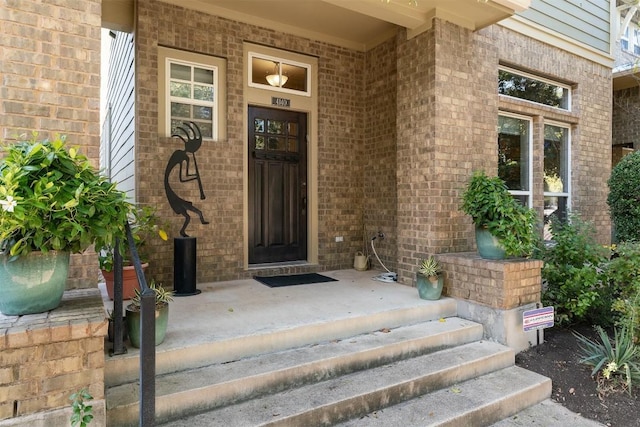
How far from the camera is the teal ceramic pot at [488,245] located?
12.6 ft

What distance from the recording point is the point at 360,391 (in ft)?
8.63

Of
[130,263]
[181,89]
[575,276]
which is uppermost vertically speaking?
[181,89]

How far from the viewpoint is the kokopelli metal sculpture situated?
14.9 feet

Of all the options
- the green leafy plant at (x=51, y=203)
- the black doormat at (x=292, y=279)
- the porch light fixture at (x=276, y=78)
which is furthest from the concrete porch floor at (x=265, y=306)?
the porch light fixture at (x=276, y=78)

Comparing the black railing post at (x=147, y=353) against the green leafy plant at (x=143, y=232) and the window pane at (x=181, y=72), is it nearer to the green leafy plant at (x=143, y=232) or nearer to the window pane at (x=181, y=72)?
the green leafy plant at (x=143, y=232)

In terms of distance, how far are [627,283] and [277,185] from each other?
412cm

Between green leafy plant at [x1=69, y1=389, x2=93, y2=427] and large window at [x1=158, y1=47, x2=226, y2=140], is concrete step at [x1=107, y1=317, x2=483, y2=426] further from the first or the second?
large window at [x1=158, y1=47, x2=226, y2=140]

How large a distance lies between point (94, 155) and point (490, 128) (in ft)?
15.0

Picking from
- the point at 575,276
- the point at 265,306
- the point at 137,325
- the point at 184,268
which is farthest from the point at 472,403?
the point at 184,268

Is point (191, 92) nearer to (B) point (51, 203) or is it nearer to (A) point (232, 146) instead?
(A) point (232, 146)

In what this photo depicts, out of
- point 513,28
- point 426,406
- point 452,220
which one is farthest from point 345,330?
point 513,28

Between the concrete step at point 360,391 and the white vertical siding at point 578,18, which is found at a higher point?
the white vertical siding at point 578,18

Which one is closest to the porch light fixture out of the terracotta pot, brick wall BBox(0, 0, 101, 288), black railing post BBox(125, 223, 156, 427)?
brick wall BBox(0, 0, 101, 288)

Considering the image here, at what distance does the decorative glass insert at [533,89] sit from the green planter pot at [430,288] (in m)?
3.11
